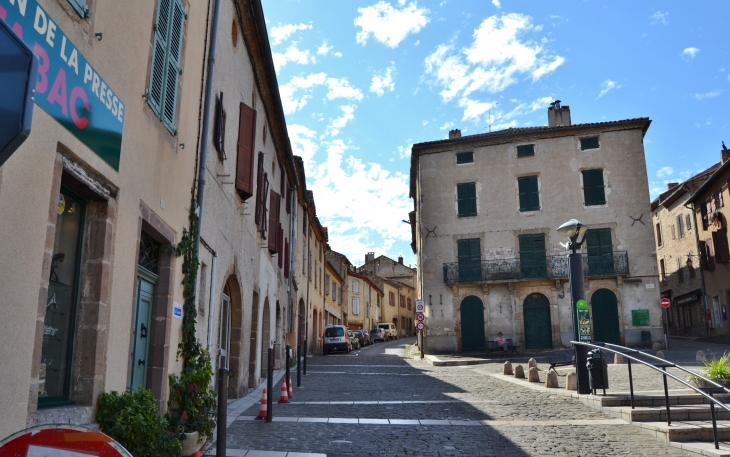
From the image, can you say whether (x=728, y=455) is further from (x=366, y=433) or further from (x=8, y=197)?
(x=8, y=197)

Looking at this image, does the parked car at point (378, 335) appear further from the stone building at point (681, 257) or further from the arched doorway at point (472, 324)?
the stone building at point (681, 257)

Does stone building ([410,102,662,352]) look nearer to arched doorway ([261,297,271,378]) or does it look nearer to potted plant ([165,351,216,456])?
arched doorway ([261,297,271,378])

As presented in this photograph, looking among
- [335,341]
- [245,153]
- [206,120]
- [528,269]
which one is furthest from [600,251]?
[206,120]

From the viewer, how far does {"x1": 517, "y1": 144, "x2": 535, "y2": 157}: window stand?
30383 mm

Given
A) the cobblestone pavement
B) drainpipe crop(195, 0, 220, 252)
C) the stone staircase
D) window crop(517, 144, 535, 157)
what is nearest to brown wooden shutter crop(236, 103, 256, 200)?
drainpipe crop(195, 0, 220, 252)

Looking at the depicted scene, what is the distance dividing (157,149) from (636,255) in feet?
86.1

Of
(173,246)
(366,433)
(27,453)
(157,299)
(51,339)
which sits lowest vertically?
(366,433)

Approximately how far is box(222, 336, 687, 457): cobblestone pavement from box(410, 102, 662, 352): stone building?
53.5 feet

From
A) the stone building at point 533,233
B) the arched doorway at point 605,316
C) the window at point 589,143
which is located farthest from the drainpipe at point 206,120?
the window at point 589,143

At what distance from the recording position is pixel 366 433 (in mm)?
8023

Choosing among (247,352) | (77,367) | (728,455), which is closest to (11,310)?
(77,367)

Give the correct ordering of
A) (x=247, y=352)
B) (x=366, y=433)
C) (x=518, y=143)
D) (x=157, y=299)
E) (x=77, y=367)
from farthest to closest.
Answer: (x=518, y=143)
(x=247, y=352)
(x=366, y=433)
(x=157, y=299)
(x=77, y=367)

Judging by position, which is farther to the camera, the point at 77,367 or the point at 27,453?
the point at 77,367

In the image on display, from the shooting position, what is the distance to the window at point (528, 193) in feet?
97.8
